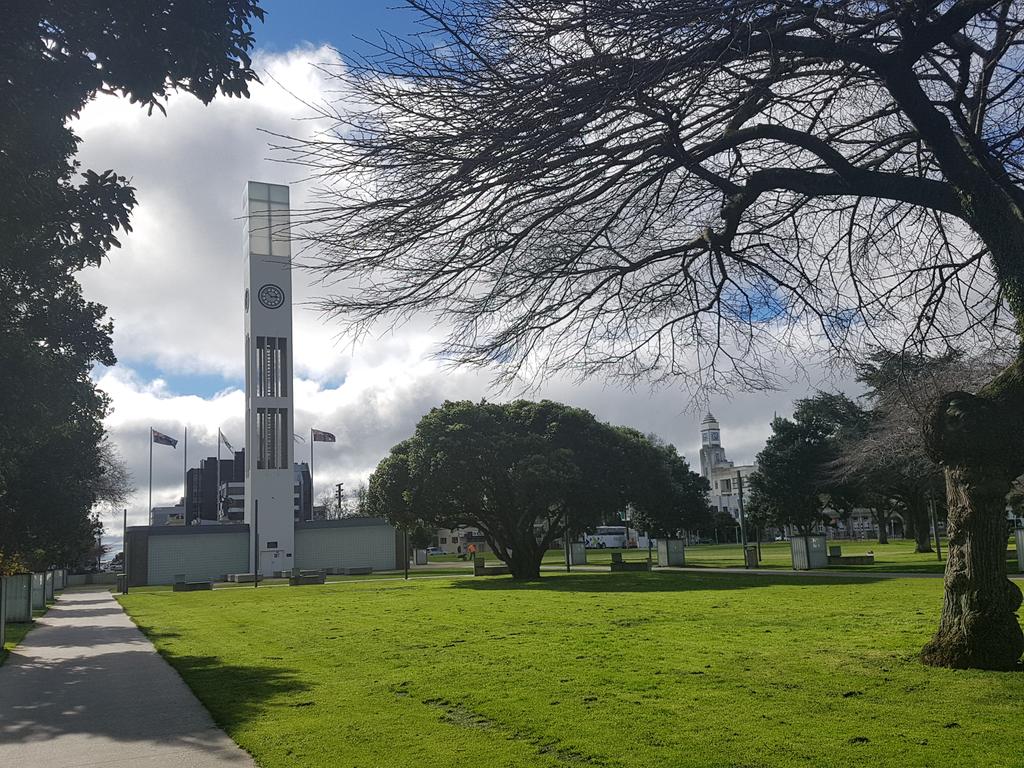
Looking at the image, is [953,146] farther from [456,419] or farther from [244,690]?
[456,419]

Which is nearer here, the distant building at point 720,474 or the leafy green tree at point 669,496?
the leafy green tree at point 669,496

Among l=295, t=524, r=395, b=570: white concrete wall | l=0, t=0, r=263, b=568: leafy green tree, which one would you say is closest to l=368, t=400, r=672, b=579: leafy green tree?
l=0, t=0, r=263, b=568: leafy green tree

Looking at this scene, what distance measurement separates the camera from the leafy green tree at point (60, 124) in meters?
10.1

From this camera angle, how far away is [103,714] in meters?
8.34

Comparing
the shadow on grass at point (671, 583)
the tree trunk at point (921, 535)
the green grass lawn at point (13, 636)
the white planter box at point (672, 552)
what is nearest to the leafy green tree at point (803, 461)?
the tree trunk at point (921, 535)

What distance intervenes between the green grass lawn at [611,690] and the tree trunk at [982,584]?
1.37 feet

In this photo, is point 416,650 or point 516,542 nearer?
point 416,650

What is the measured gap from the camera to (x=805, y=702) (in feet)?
23.8

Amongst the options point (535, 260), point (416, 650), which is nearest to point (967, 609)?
point (535, 260)

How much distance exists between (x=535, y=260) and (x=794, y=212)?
2.80m

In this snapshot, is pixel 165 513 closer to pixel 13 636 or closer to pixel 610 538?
pixel 610 538

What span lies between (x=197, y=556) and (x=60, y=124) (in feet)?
152

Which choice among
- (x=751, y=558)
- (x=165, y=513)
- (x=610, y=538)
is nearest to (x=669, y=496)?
(x=751, y=558)

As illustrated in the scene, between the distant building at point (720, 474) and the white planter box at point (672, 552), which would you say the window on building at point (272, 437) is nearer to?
the white planter box at point (672, 552)
